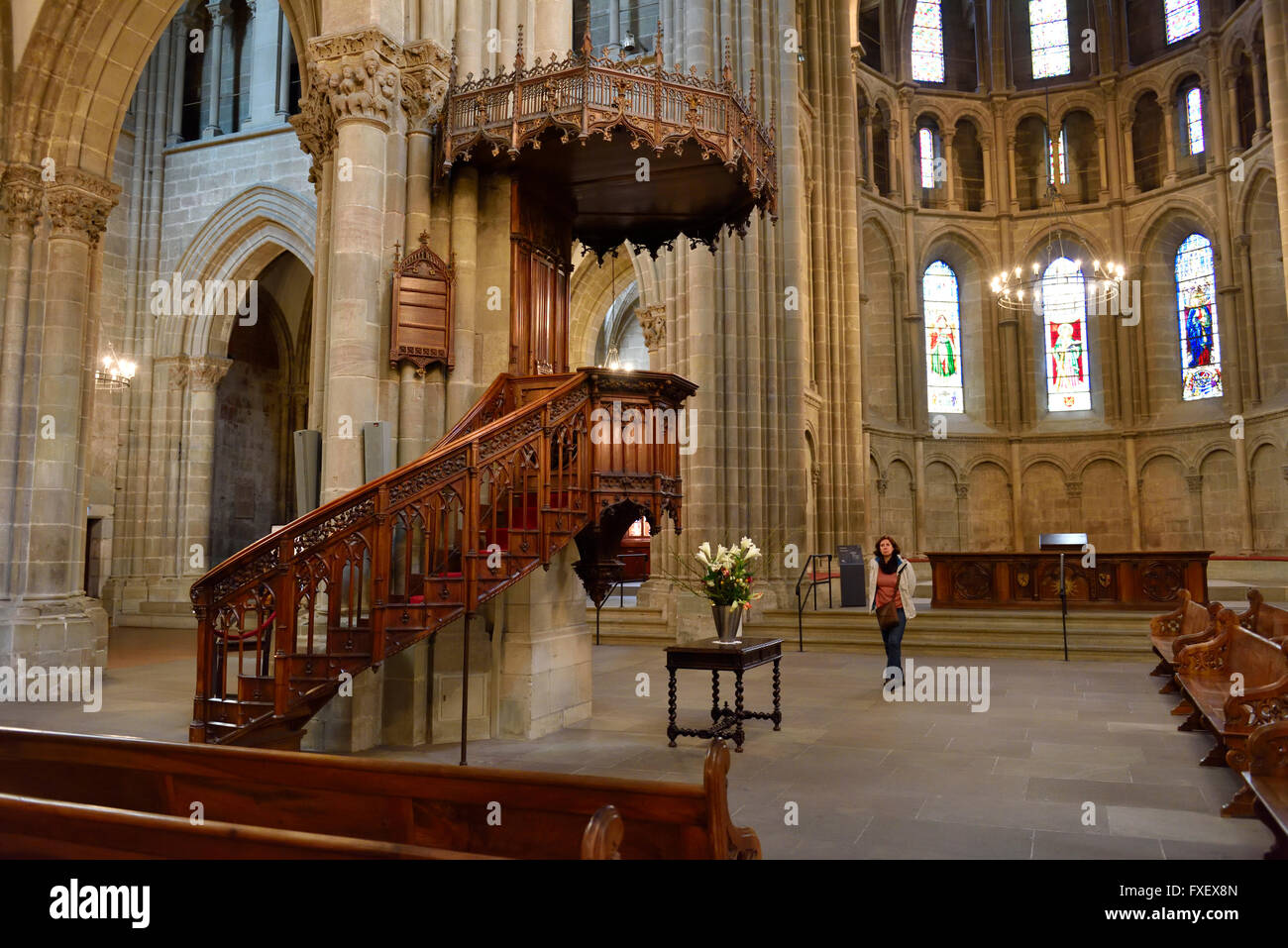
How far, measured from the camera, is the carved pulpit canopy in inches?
301

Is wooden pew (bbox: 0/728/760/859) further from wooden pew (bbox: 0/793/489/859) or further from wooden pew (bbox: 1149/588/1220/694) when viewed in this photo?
wooden pew (bbox: 1149/588/1220/694)

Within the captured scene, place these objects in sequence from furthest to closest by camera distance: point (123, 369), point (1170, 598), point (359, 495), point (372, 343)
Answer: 1. point (123, 369)
2. point (1170, 598)
3. point (372, 343)
4. point (359, 495)

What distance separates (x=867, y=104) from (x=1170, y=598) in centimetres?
1873

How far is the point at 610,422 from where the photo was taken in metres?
7.01

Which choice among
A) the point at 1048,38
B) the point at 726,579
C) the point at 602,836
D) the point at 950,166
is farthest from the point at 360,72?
the point at 1048,38

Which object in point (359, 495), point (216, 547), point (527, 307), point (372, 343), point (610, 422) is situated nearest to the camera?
point (359, 495)

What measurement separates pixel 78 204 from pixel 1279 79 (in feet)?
68.3

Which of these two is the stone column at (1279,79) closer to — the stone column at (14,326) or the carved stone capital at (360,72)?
the carved stone capital at (360,72)

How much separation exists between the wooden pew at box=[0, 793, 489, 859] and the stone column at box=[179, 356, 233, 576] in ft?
58.4

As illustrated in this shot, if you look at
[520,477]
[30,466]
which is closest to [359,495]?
[520,477]

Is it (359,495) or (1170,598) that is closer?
(359,495)

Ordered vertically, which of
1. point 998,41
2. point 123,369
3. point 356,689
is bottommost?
point 356,689

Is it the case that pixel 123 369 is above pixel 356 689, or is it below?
above

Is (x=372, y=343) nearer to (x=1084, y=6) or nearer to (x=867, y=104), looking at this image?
(x=867, y=104)
